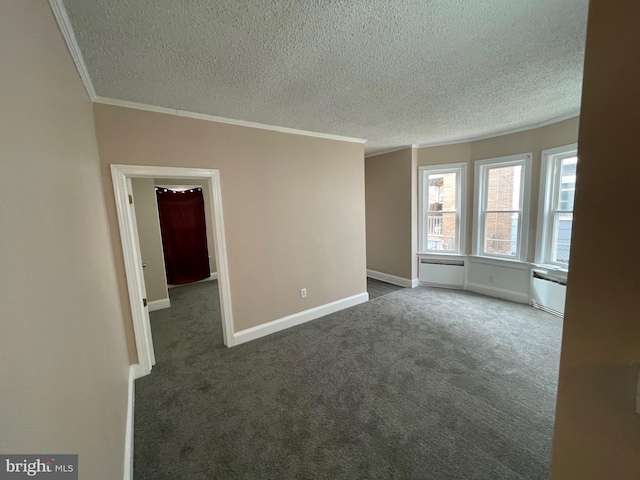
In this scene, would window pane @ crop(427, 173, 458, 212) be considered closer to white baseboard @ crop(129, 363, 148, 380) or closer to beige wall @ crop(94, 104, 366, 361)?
beige wall @ crop(94, 104, 366, 361)

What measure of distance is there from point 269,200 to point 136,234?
55.4 inches

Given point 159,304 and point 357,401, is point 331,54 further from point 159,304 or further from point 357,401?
point 159,304

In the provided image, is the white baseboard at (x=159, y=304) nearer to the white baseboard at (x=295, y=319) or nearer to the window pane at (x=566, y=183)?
the white baseboard at (x=295, y=319)

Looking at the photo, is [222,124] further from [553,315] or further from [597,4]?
[553,315]

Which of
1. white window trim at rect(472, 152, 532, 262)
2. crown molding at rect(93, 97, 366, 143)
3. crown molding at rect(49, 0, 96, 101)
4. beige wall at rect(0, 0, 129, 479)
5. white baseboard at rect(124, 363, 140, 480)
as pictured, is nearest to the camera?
beige wall at rect(0, 0, 129, 479)

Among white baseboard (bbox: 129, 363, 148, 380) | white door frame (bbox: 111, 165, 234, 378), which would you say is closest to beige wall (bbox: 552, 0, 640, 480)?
white door frame (bbox: 111, 165, 234, 378)

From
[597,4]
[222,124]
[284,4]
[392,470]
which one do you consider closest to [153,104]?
[222,124]

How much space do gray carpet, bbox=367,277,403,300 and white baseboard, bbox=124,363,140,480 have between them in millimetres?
3342

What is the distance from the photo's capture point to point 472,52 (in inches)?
68.0

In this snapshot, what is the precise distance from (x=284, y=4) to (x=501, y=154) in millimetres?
4129

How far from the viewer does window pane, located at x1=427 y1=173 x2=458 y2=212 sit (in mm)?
4625

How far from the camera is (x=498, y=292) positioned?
423 cm

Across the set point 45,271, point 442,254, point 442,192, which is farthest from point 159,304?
point 442,192

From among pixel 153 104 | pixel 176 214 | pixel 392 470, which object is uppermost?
pixel 153 104
